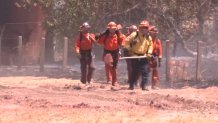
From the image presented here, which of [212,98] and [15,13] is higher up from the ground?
[15,13]

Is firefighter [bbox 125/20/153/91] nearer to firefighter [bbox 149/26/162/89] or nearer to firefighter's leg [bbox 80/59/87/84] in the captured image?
firefighter [bbox 149/26/162/89]

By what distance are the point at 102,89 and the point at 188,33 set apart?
10185 mm

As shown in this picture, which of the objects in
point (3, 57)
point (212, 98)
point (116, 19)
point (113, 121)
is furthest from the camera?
point (3, 57)

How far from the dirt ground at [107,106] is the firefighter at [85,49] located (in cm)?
169

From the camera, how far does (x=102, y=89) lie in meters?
13.4

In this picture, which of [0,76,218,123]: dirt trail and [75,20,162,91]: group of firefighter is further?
[75,20,162,91]: group of firefighter

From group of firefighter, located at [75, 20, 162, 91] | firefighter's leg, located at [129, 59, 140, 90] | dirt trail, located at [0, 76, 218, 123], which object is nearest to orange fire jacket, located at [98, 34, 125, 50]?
group of firefighter, located at [75, 20, 162, 91]

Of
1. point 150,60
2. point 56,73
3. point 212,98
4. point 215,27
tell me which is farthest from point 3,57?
point 212,98

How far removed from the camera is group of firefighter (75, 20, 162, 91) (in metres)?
12.9

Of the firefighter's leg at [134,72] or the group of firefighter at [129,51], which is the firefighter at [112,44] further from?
the firefighter's leg at [134,72]

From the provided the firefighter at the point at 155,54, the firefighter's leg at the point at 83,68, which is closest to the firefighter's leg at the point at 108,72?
the firefighter's leg at the point at 83,68

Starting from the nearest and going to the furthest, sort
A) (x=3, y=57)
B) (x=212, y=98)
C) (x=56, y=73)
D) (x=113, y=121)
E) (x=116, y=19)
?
(x=113, y=121)
(x=212, y=98)
(x=56, y=73)
(x=116, y=19)
(x=3, y=57)

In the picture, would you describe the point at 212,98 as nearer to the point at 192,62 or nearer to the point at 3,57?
the point at 192,62

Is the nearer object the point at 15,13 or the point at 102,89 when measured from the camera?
the point at 102,89
